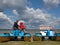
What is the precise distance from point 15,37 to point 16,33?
79 cm

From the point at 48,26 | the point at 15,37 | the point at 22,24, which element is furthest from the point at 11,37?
the point at 48,26

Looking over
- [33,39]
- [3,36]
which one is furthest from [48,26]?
[3,36]

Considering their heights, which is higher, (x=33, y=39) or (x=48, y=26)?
(x=48, y=26)

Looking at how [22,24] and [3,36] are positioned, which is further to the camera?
[22,24]

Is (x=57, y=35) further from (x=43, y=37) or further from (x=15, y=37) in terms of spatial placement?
(x=15, y=37)

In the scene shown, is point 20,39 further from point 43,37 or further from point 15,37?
point 43,37

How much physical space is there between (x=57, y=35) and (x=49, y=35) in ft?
5.59

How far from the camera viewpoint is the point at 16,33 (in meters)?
33.8

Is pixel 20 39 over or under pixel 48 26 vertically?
under

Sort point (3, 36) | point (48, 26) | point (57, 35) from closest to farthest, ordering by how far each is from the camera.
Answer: point (3, 36) → point (57, 35) → point (48, 26)

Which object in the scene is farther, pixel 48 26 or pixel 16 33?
pixel 48 26

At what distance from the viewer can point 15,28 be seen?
34.5 m

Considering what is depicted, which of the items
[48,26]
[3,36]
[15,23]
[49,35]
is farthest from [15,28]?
[48,26]

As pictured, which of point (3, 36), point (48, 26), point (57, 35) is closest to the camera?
point (3, 36)
